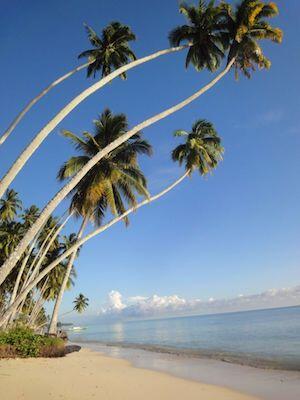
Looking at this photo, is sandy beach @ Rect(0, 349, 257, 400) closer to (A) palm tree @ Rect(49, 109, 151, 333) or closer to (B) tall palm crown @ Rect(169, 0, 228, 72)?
(A) palm tree @ Rect(49, 109, 151, 333)

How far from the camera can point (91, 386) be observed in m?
10.9

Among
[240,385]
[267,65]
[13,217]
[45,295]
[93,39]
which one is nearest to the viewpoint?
[240,385]

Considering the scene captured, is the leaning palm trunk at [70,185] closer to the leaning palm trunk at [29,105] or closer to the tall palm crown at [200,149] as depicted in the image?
the leaning palm trunk at [29,105]

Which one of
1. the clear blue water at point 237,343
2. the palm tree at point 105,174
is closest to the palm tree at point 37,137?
the palm tree at point 105,174

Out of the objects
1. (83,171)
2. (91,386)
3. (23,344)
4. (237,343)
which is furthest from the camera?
(237,343)

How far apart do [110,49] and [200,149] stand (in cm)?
1030

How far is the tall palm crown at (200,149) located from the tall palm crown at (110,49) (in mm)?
9212

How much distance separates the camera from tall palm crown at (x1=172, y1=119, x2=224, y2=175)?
86.3ft

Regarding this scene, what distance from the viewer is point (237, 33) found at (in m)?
16.1

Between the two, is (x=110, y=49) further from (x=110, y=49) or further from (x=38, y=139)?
(x=38, y=139)

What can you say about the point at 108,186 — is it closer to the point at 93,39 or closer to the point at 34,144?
the point at 93,39

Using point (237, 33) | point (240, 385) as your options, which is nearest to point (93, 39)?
point (237, 33)

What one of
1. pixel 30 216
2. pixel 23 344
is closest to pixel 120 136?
pixel 23 344

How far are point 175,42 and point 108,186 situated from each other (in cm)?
812
